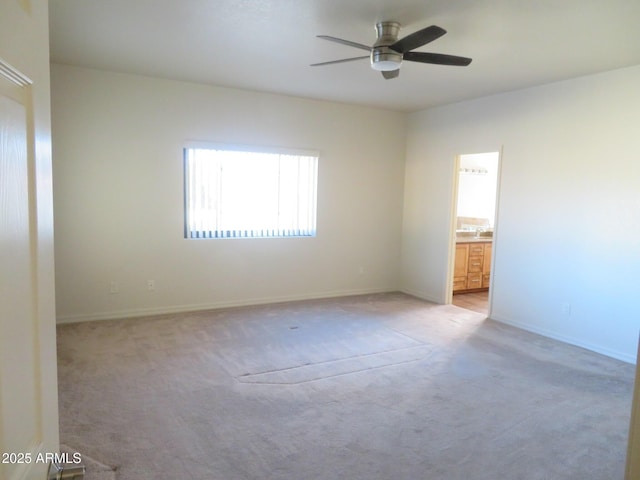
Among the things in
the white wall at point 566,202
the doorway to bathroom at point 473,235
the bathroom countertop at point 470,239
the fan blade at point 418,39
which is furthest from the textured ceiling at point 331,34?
the bathroom countertop at point 470,239

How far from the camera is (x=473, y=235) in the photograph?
23.4 ft

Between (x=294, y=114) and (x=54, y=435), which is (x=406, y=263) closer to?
(x=294, y=114)

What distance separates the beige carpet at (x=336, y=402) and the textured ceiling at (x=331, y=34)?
2769 mm

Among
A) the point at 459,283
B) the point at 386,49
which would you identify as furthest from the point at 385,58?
the point at 459,283

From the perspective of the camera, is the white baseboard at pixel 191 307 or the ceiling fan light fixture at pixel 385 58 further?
the white baseboard at pixel 191 307

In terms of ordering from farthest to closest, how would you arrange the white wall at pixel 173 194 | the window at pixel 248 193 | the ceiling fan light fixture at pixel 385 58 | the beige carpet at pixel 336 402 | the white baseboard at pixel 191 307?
the window at pixel 248 193 → the white baseboard at pixel 191 307 → the white wall at pixel 173 194 → the ceiling fan light fixture at pixel 385 58 → the beige carpet at pixel 336 402

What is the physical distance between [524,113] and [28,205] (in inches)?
205

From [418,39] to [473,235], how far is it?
4.97 m

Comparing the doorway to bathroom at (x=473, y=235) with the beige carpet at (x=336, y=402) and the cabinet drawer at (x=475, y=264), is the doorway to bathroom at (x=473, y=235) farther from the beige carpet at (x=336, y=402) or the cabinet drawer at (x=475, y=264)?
the beige carpet at (x=336, y=402)

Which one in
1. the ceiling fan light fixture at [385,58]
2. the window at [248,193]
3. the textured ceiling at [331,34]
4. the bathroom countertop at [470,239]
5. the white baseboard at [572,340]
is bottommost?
the white baseboard at [572,340]

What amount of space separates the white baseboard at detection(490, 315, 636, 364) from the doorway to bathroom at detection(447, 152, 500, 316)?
339mm

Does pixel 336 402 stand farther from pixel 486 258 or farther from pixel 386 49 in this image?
pixel 486 258

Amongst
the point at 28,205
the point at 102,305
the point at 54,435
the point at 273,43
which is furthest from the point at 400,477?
the point at 102,305

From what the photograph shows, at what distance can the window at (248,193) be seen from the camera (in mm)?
5145
